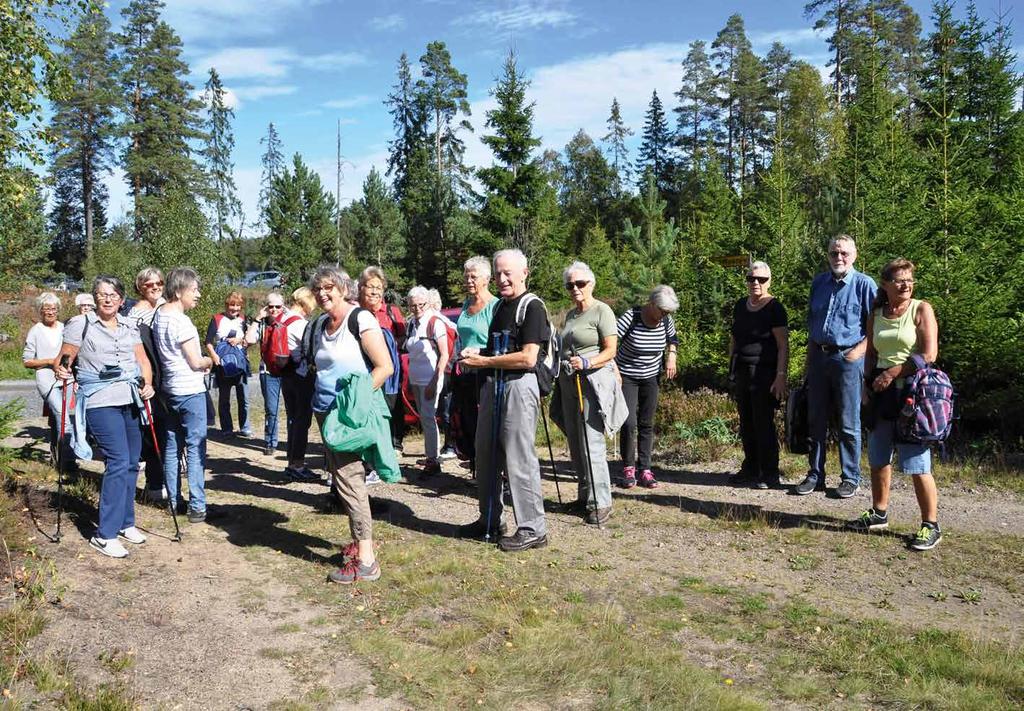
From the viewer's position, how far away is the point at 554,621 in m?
4.32

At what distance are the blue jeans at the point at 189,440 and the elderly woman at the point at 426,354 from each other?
7.04 feet

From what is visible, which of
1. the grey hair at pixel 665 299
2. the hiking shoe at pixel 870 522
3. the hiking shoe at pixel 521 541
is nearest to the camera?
A: the hiking shoe at pixel 521 541

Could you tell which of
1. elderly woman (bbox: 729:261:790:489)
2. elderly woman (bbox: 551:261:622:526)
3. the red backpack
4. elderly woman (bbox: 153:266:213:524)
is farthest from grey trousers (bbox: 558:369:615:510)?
the red backpack

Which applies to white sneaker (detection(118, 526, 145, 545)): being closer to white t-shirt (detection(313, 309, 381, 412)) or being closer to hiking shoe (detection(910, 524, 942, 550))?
white t-shirt (detection(313, 309, 381, 412))

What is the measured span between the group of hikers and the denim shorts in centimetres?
1

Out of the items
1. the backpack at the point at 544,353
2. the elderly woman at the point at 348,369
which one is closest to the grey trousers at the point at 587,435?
the backpack at the point at 544,353

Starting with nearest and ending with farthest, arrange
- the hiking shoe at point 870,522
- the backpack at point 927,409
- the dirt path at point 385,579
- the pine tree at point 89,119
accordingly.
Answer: the dirt path at point 385,579
the backpack at point 927,409
the hiking shoe at point 870,522
the pine tree at point 89,119

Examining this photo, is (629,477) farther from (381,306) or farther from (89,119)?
(89,119)

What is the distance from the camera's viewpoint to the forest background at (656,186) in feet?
31.2

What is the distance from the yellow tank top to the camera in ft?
17.7

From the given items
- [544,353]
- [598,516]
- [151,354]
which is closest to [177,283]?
[151,354]

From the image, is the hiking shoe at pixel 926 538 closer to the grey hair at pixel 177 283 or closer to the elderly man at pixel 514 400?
the elderly man at pixel 514 400

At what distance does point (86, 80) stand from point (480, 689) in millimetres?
50031

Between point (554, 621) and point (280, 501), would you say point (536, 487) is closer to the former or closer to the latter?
point (554, 621)
